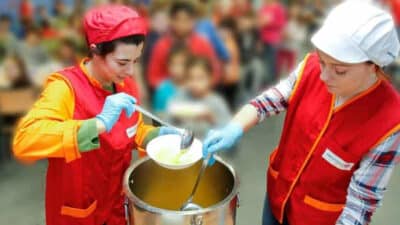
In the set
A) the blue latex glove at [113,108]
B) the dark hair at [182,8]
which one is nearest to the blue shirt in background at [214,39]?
the dark hair at [182,8]

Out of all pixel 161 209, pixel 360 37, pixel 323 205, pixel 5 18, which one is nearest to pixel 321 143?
pixel 323 205

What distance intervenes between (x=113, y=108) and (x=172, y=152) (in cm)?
21

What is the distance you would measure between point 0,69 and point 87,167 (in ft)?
7.28

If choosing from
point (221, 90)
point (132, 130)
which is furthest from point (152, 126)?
point (221, 90)

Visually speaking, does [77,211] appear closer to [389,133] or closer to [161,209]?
[161,209]

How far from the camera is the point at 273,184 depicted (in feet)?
4.60

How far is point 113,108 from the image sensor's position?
1188 millimetres

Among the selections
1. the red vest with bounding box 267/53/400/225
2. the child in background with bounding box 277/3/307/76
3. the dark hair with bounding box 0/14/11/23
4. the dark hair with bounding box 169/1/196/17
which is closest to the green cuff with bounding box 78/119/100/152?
the red vest with bounding box 267/53/400/225

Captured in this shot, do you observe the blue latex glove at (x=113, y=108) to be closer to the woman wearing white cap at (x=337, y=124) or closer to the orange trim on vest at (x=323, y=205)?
the woman wearing white cap at (x=337, y=124)

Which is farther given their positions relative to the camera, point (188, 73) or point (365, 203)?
point (188, 73)

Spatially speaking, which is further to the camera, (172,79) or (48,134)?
(172,79)

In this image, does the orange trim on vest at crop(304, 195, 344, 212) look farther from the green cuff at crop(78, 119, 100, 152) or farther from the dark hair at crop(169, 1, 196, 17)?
the dark hair at crop(169, 1, 196, 17)

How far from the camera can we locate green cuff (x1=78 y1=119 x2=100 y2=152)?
1.13 meters

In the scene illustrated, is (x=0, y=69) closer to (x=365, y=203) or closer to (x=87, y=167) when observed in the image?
(x=87, y=167)
